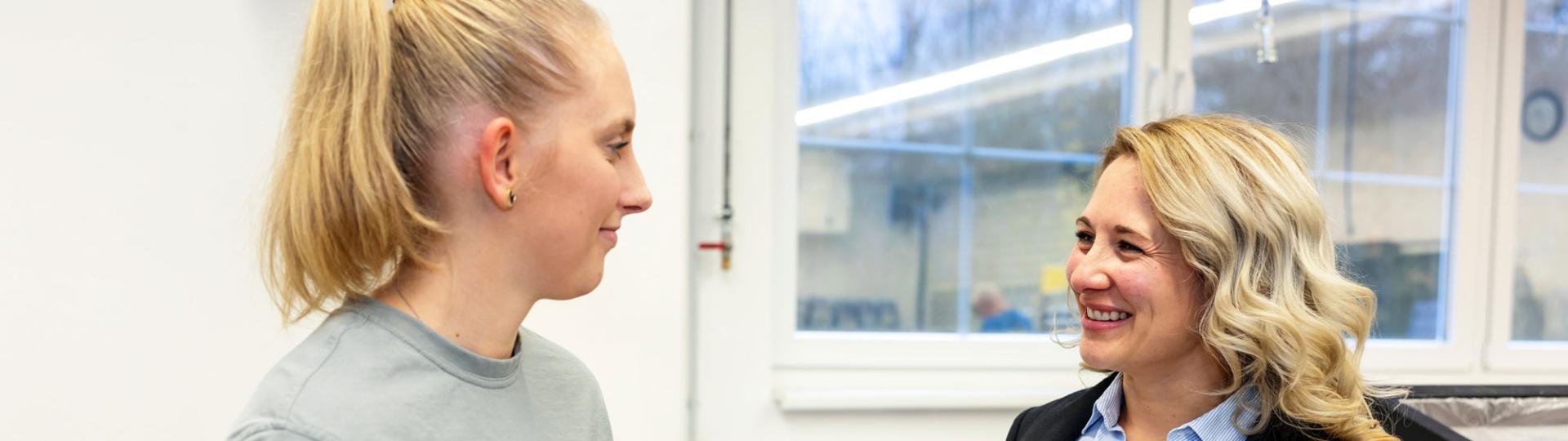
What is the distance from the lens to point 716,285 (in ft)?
7.23

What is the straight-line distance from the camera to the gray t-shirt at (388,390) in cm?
→ 69

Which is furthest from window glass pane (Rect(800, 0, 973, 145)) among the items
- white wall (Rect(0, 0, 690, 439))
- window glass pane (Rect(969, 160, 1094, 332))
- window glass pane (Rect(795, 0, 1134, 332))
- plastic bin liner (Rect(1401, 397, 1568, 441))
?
plastic bin liner (Rect(1401, 397, 1568, 441))

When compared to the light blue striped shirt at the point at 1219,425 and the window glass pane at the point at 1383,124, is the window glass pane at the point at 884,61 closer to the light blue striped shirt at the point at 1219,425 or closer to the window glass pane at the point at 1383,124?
the window glass pane at the point at 1383,124

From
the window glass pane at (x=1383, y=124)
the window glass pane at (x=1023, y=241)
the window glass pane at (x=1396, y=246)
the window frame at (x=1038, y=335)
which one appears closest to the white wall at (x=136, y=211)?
the window frame at (x=1038, y=335)

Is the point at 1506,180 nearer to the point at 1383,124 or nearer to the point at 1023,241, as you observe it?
the point at 1383,124

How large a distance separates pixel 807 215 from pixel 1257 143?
128 cm

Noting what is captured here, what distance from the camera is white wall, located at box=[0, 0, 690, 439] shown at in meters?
1.68

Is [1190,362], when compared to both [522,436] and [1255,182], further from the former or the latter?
[522,436]

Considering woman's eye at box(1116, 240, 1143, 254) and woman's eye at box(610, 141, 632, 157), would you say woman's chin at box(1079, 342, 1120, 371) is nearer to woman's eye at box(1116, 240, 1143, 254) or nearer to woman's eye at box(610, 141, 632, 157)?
woman's eye at box(1116, 240, 1143, 254)

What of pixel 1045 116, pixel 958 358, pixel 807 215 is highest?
pixel 1045 116

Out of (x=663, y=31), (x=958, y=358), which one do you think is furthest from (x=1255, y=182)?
(x=958, y=358)

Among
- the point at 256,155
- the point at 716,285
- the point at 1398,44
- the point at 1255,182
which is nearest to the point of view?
the point at 1255,182

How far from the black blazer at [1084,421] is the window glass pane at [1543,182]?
2.00 meters

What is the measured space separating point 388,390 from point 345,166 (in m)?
0.16
